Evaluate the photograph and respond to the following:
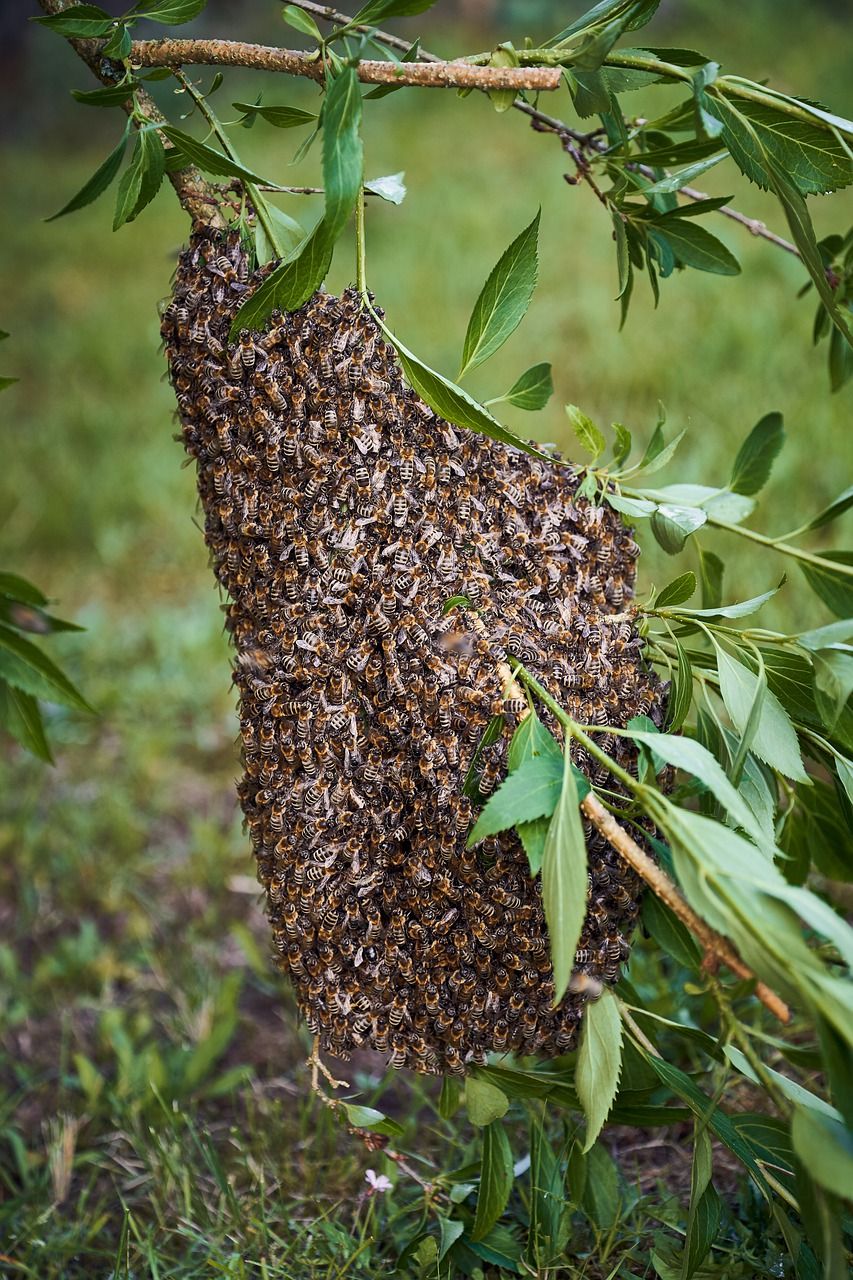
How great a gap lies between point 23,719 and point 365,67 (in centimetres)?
90

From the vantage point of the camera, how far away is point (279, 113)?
1.14m

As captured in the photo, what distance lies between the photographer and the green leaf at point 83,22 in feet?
3.43

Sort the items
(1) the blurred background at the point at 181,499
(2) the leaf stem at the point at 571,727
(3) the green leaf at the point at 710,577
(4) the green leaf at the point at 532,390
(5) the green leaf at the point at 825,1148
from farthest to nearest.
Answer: (1) the blurred background at the point at 181,499 → (3) the green leaf at the point at 710,577 → (4) the green leaf at the point at 532,390 → (2) the leaf stem at the point at 571,727 → (5) the green leaf at the point at 825,1148

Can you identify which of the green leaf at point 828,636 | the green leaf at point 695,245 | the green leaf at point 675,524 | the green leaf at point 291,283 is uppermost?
the green leaf at point 695,245

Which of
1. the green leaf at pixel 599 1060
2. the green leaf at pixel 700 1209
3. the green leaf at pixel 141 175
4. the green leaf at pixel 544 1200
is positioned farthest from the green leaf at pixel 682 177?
the green leaf at pixel 544 1200

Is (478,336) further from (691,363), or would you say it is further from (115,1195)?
(691,363)

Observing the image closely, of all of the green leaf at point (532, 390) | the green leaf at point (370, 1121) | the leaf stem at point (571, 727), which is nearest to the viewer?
the leaf stem at point (571, 727)

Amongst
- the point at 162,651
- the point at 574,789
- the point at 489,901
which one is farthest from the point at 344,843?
the point at 162,651

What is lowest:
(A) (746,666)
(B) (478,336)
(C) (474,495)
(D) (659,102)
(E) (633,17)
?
(A) (746,666)

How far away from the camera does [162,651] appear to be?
312 centimetres

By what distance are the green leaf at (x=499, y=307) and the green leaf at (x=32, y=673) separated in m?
0.67

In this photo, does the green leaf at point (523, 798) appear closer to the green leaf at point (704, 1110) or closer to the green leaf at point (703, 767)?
the green leaf at point (703, 767)

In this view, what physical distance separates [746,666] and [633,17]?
24.8 inches

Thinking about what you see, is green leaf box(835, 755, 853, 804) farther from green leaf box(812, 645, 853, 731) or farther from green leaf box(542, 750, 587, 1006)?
green leaf box(542, 750, 587, 1006)
